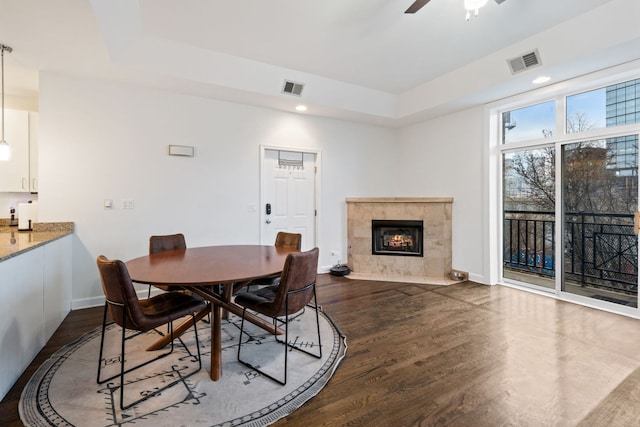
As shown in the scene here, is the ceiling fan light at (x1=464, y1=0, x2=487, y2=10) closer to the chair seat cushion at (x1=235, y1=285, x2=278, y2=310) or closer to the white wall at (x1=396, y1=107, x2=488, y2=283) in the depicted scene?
the white wall at (x1=396, y1=107, x2=488, y2=283)

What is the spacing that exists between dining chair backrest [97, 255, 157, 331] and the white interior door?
2.61m

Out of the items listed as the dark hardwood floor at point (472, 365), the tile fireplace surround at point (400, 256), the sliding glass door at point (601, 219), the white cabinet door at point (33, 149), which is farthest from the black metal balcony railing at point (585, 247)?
the white cabinet door at point (33, 149)

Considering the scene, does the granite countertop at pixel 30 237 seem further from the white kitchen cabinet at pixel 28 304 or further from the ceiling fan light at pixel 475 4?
the ceiling fan light at pixel 475 4

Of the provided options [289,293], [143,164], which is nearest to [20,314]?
[289,293]

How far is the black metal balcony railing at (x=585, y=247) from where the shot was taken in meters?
3.26

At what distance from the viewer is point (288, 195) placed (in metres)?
4.73

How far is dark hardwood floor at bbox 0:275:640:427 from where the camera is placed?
68.0 inches

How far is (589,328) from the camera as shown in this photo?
2.86m

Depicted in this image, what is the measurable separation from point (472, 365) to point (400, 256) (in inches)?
105

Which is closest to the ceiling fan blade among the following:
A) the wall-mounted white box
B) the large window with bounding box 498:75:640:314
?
the large window with bounding box 498:75:640:314

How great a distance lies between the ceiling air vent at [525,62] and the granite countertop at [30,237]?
4744 mm

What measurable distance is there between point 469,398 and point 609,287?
280 cm

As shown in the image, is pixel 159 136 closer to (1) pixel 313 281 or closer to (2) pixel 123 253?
(2) pixel 123 253

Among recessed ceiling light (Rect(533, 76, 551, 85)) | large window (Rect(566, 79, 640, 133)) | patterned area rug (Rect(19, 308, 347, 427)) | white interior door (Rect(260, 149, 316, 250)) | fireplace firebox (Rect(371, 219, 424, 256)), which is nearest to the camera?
patterned area rug (Rect(19, 308, 347, 427))
